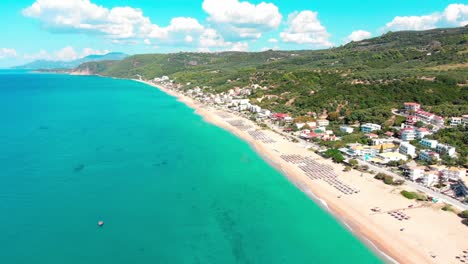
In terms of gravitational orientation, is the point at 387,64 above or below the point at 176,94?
above

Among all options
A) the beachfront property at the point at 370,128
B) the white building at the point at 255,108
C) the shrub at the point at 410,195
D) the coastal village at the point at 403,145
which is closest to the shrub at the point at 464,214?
the coastal village at the point at 403,145

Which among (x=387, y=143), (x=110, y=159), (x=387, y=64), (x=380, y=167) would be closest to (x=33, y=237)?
(x=110, y=159)

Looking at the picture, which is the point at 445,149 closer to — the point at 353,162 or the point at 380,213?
the point at 353,162

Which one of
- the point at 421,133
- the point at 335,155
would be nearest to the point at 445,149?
the point at 421,133

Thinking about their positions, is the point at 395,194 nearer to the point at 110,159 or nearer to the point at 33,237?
the point at 33,237

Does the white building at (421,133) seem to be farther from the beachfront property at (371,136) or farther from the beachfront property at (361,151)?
the beachfront property at (361,151)
